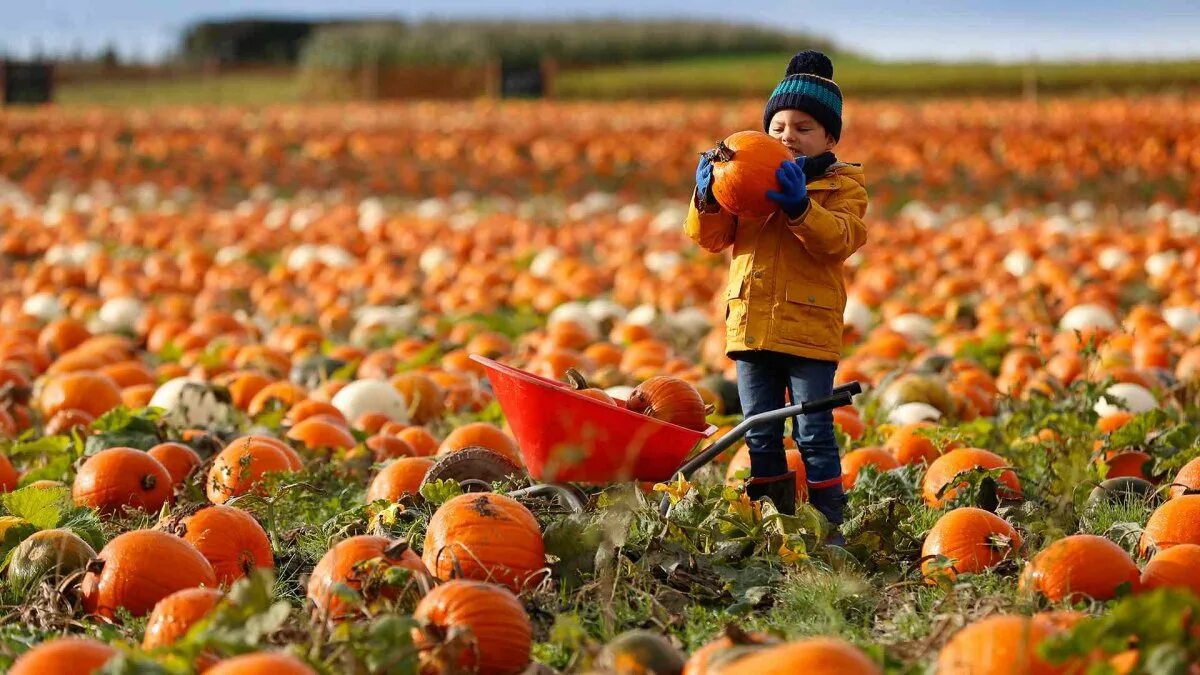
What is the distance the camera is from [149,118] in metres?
22.5

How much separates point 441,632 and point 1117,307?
677 cm

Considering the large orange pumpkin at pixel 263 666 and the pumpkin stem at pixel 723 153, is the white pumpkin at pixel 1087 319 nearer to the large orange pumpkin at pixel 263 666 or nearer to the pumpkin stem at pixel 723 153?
the pumpkin stem at pixel 723 153

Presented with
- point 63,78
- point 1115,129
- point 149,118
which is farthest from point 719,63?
point 1115,129

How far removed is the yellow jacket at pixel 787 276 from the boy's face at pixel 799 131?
0.33 ft

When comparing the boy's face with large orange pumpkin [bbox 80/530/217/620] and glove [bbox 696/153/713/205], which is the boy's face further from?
large orange pumpkin [bbox 80/530/217/620]

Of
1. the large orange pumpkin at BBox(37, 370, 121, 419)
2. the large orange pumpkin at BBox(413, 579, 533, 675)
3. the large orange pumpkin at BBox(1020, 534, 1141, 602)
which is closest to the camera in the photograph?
the large orange pumpkin at BBox(413, 579, 533, 675)

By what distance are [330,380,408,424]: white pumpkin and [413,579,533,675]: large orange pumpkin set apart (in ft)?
9.94

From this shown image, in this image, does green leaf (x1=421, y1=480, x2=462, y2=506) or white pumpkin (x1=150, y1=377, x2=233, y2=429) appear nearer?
green leaf (x1=421, y1=480, x2=462, y2=506)

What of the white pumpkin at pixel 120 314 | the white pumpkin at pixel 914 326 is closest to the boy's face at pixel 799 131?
the white pumpkin at pixel 914 326

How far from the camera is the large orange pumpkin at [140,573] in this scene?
11.2 feet

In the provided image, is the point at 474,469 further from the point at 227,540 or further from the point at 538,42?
the point at 538,42

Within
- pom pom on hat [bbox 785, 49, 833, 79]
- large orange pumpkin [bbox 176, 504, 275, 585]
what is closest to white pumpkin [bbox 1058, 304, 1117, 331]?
pom pom on hat [bbox 785, 49, 833, 79]

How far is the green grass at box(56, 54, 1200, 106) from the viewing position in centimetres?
3303

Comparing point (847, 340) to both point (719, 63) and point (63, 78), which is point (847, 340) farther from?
point (719, 63)
